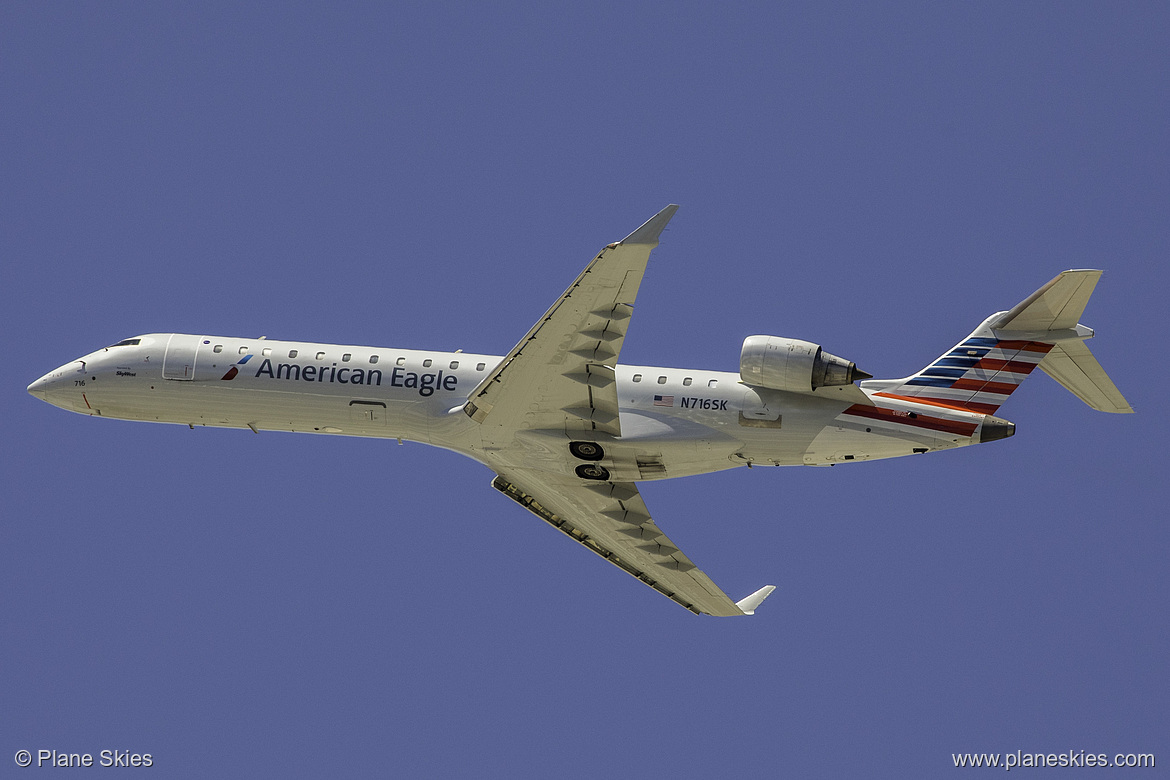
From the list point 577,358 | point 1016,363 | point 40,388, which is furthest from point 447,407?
point 1016,363

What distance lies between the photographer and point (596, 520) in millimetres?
38625

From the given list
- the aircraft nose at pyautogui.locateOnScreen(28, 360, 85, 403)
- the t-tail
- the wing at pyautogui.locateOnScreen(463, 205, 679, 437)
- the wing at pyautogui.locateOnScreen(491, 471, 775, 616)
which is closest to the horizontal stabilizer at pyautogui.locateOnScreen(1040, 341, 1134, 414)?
the t-tail

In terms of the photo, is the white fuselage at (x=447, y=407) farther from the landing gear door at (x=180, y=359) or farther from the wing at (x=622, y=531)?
the wing at (x=622, y=531)

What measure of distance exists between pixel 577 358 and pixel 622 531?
317 inches

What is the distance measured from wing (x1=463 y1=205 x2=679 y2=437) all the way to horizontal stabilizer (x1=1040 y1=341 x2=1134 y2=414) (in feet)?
33.8

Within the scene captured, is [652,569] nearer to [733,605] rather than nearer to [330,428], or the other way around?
[733,605]

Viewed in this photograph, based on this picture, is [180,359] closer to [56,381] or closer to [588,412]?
[56,381]

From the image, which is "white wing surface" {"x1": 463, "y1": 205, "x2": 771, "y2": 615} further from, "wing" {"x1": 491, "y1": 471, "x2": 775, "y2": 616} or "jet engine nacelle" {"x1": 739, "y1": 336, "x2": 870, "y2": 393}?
"jet engine nacelle" {"x1": 739, "y1": 336, "x2": 870, "y2": 393}

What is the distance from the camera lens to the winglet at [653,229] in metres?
28.6

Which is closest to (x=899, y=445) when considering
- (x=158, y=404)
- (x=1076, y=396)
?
(x=1076, y=396)

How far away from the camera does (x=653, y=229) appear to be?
29.0 m

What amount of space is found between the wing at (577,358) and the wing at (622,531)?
123 inches

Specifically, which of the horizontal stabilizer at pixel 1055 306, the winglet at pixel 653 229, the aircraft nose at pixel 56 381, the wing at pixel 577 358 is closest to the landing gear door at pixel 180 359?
the aircraft nose at pixel 56 381

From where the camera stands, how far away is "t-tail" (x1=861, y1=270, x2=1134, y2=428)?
107ft
